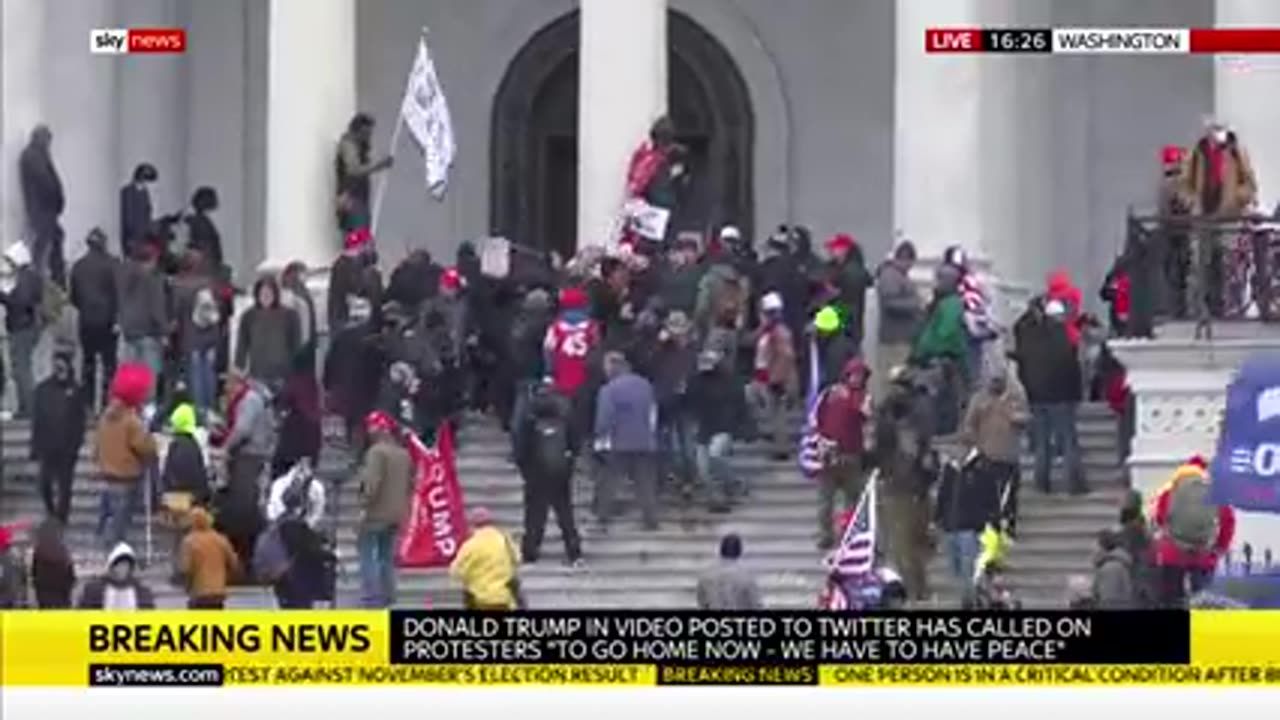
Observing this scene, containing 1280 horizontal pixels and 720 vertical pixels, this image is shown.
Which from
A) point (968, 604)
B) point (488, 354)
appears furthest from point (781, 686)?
point (488, 354)

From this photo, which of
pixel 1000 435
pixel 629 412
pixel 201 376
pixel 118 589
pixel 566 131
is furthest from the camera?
pixel 566 131

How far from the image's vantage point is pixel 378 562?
3647 cm

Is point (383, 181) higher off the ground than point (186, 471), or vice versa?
point (383, 181)

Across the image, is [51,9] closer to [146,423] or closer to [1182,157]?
[146,423]

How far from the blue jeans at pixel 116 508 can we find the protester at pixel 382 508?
2.13 m

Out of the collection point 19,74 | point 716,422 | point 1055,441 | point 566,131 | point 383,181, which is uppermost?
point 19,74

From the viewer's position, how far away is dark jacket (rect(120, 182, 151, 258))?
4328 centimetres

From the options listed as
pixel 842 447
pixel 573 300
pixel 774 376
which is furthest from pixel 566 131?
pixel 842 447

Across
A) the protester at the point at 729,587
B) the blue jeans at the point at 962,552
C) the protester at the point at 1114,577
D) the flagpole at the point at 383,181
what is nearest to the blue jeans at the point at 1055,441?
the blue jeans at the point at 962,552

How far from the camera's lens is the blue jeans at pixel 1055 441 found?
Result: 38.4m

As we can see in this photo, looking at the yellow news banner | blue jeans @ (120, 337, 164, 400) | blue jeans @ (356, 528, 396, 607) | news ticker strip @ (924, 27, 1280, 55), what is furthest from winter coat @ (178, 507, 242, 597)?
news ticker strip @ (924, 27, 1280, 55)

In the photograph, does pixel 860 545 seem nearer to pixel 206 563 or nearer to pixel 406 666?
pixel 206 563

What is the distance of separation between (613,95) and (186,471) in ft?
23.0

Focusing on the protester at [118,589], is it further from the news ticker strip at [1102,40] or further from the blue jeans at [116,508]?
the news ticker strip at [1102,40]
